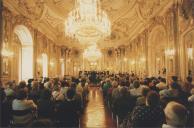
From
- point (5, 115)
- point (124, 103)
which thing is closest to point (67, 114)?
point (5, 115)

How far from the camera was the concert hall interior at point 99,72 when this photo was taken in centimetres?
492

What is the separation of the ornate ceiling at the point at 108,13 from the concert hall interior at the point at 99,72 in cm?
6

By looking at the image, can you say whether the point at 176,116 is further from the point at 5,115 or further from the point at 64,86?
the point at 64,86

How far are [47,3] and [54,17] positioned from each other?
2962 millimetres

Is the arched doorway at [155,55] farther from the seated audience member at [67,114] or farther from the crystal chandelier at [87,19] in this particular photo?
the seated audience member at [67,114]

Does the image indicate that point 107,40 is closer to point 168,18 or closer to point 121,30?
point 121,30

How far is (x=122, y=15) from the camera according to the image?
68.8 feet

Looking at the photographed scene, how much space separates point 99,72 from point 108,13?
428 inches

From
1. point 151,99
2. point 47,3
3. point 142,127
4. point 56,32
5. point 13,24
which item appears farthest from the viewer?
point 56,32

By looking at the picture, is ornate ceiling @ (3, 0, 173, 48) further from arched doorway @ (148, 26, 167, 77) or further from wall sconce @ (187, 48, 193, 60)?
wall sconce @ (187, 48, 193, 60)

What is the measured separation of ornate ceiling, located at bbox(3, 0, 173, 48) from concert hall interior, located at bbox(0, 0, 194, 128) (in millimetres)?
61

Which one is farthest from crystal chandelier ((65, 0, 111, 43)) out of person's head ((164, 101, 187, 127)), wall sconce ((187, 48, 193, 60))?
person's head ((164, 101, 187, 127))

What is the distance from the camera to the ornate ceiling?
14702 mm

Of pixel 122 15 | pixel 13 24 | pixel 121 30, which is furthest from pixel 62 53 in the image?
pixel 13 24
